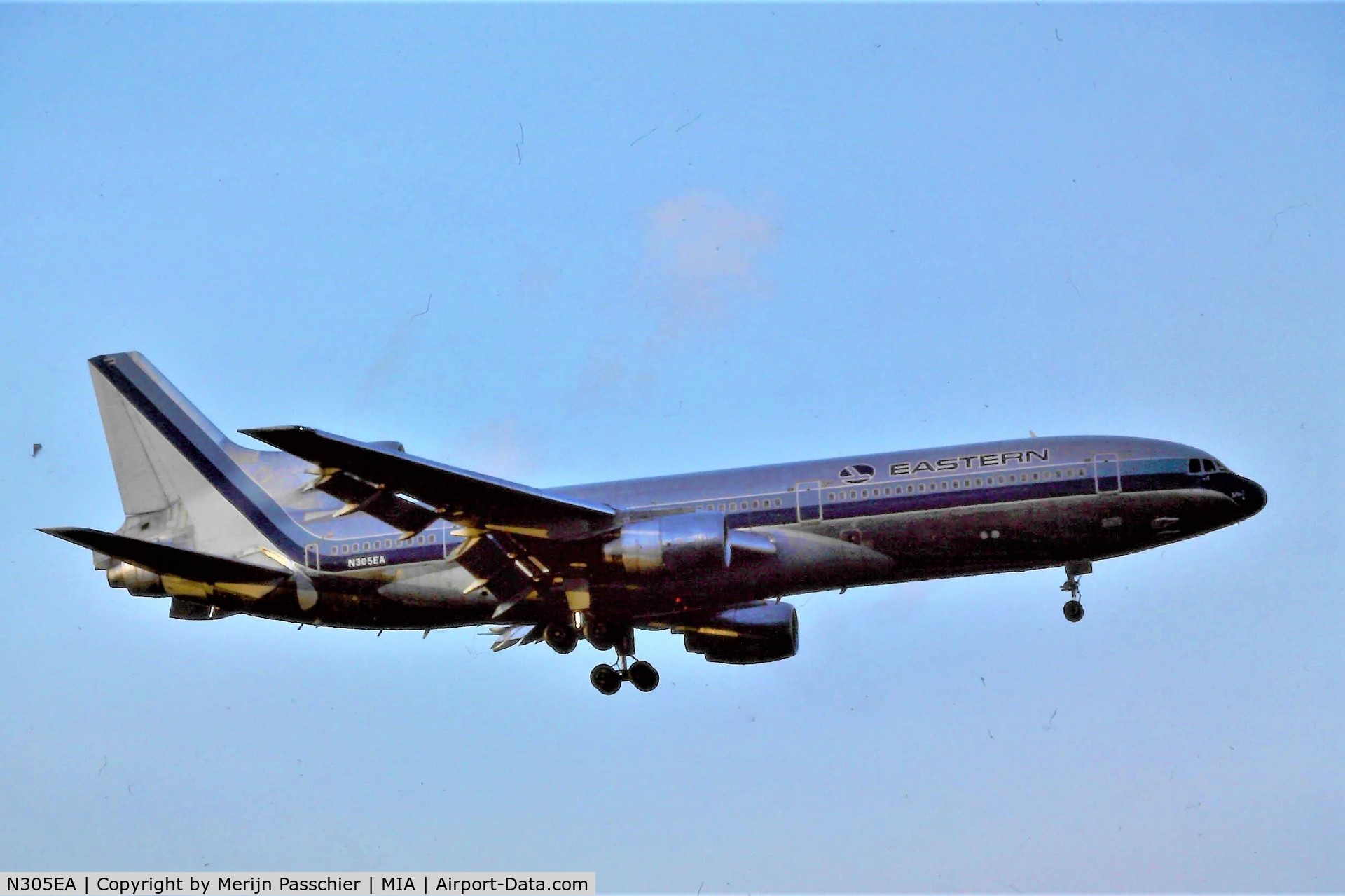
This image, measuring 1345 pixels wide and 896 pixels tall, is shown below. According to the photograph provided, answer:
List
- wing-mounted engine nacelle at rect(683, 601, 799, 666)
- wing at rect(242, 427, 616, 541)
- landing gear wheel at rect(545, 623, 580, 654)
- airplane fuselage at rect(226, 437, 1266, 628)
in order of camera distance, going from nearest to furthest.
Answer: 1. wing at rect(242, 427, 616, 541)
2. airplane fuselage at rect(226, 437, 1266, 628)
3. landing gear wheel at rect(545, 623, 580, 654)
4. wing-mounted engine nacelle at rect(683, 601, 799, 666)

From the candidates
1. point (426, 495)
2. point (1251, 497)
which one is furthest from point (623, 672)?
point (1251, 497)

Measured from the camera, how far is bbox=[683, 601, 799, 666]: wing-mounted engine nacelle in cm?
4422

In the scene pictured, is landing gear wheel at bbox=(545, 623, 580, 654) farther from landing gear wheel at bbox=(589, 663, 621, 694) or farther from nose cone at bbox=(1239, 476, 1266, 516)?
nose cone at bbox=(1239, 476, 1266, 516)

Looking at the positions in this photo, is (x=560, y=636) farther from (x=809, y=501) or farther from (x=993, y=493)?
(x=993, y=493)

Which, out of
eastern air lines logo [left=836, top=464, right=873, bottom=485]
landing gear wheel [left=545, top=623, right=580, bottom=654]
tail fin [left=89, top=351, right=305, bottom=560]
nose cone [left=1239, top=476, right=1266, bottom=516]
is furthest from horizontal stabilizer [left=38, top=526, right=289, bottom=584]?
nose cone [left=1239, top=476, right=1266, bottom=516]

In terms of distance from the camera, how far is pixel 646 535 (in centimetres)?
3734

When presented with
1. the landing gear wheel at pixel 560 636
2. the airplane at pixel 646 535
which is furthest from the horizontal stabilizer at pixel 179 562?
the landing gear wheel at pixel 560 636

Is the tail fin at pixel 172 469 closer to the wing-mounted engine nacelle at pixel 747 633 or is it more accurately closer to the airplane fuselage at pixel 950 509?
the airplane fuselage at pixel 950 509

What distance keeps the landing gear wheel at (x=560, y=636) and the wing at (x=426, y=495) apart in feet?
11.7

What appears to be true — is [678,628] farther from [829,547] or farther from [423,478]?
[423,478]

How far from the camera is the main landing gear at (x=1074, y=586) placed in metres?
39.4

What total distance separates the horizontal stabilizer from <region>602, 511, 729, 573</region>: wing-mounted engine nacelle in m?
9.67

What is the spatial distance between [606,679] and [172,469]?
1347 centimetres

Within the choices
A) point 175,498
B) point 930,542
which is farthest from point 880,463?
point 175,498
